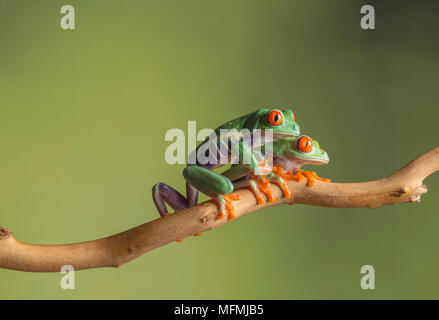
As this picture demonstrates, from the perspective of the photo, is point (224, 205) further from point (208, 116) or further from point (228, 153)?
point (208, 116)

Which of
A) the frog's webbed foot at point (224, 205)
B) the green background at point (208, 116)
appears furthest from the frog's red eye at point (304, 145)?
the green background at point (208, 116)

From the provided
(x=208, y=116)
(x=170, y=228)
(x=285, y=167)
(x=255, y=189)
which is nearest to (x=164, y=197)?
(x=170, y=228)

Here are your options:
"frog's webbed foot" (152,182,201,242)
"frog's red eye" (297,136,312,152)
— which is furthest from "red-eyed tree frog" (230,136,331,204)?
"frog's webbed foot" (152,182,201,242)

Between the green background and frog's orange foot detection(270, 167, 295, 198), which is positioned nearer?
frog's orange foot detection(270, 167, 295, 198)

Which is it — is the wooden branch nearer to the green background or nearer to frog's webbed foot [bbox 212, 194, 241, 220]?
frog's webbed foot [bbox 212, 194, 241, 220]

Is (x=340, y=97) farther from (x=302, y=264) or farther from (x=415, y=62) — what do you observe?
(x=302, y=264)

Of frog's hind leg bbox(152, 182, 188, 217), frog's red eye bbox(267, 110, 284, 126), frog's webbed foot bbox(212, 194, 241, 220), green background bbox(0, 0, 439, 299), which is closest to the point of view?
frog's webbed foot bbox(212, 194, 241, 220)

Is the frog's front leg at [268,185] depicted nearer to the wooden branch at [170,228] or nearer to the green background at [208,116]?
the wooden branch at [170,228]
